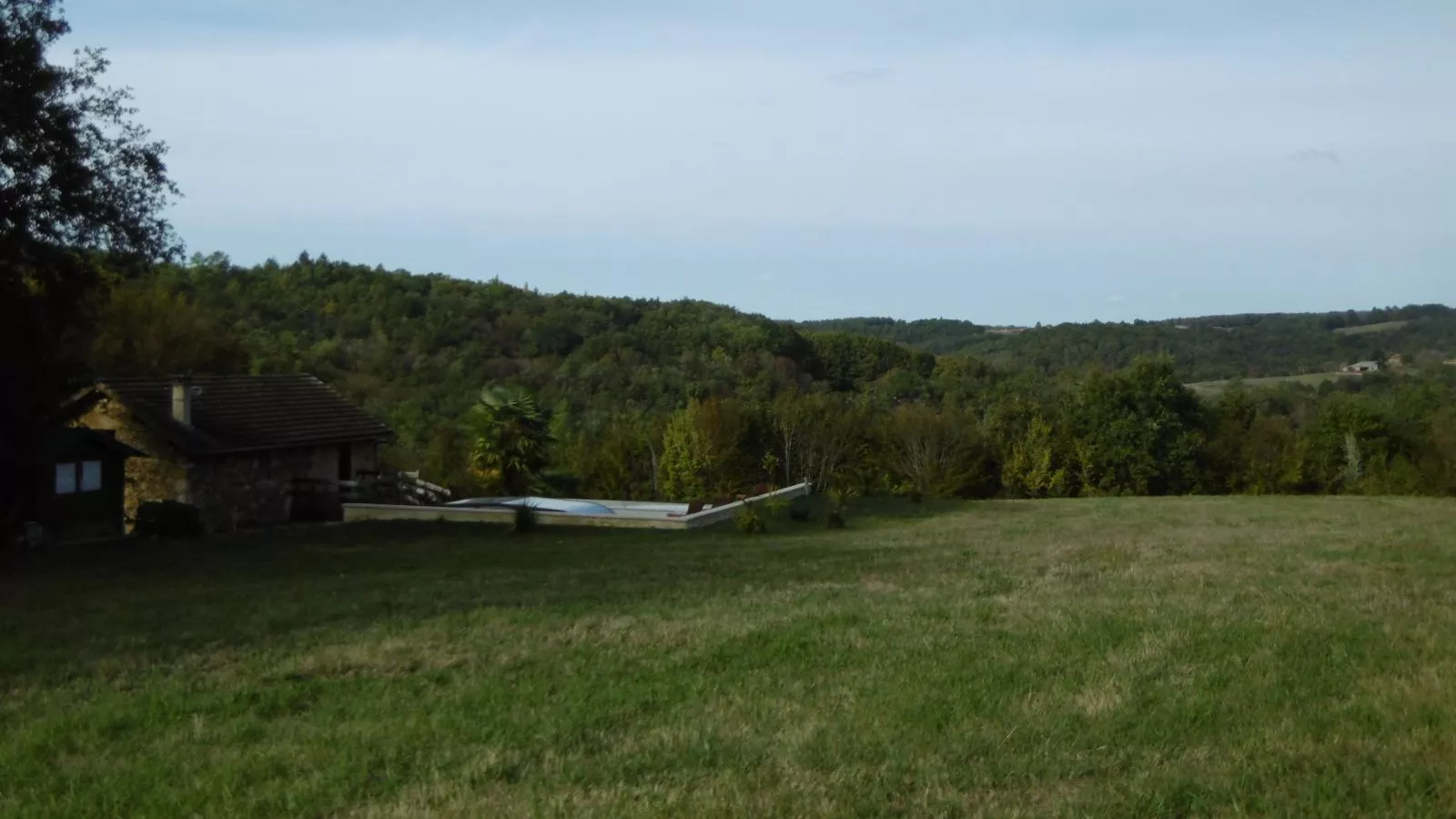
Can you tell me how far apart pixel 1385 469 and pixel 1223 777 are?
42.4m

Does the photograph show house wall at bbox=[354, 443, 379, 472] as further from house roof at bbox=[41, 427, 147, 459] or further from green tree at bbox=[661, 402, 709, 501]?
green tree at bbox=[661, 402, 709, 501]

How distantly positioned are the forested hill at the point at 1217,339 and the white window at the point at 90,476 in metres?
71.0

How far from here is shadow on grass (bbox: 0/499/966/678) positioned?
9.73 m

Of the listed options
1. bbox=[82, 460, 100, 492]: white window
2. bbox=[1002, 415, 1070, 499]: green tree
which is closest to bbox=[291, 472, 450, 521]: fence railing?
bbox=[82, 460, 100, 492]: white window

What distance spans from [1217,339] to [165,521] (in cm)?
10727

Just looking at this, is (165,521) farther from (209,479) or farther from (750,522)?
(750,522)

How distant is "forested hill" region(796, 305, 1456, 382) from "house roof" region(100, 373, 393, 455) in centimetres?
6286

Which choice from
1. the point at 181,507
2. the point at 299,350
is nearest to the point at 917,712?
the point at 181,507

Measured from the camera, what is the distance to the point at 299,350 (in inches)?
2261

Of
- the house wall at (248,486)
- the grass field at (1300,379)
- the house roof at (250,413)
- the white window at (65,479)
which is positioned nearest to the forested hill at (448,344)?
the house roof at (250,413)

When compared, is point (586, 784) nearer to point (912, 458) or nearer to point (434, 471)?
point (434, 471)

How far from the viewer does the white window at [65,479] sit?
71.9 ft

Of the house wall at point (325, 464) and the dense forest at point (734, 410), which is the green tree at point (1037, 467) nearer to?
the dense forest at point (734, 410)

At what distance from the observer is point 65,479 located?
22.1 m
